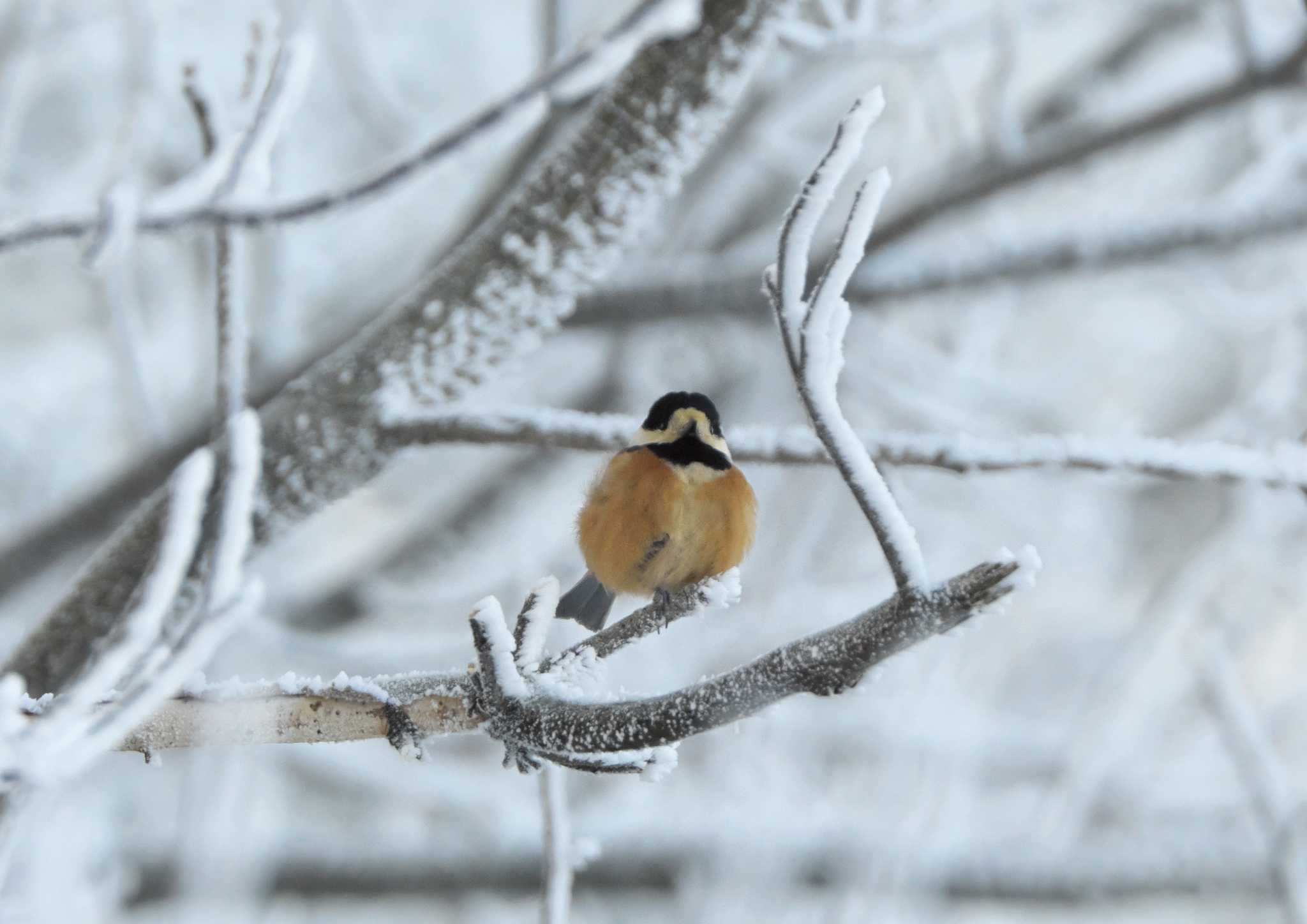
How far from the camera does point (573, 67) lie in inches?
54.9

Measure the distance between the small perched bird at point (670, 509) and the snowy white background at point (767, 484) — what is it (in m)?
0.35

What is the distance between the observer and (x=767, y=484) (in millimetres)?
5016

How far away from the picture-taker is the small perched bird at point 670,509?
2.36 meters

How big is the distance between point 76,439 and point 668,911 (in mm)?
3762

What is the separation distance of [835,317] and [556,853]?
1084 millimetres

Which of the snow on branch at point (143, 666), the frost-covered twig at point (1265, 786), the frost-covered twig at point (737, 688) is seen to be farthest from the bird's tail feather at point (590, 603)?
the frost-covered twig at point (1265, 786)

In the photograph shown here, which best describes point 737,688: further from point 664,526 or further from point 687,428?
point 687,428

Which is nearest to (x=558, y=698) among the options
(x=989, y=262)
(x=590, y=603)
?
(x=590, y=603)

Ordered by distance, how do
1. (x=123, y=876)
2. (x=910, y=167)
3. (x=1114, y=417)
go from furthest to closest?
1. (x=1114, y=417)
2. (x=910, y=167)
3. (x=123, y=876)

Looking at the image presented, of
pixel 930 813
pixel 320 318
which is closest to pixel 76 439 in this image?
pixel 320 318

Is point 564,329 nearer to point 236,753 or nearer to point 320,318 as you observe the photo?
point 236,753

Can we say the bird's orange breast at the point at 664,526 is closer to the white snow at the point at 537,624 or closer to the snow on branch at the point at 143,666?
the white snow at the point at 537,624

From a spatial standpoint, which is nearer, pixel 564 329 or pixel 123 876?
pixel 564 329

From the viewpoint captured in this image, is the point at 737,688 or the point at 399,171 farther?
the point at 399,171
